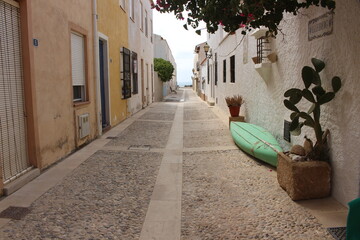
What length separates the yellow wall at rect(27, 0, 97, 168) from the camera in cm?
489

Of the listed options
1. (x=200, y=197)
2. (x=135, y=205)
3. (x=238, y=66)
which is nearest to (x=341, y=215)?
(x=200, y=197)

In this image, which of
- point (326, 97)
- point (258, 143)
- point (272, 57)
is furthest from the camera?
point (272, 57)

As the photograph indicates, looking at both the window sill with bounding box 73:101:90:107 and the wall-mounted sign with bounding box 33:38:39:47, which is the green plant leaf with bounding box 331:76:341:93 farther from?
the window sill with bounding box 73:101:90:107

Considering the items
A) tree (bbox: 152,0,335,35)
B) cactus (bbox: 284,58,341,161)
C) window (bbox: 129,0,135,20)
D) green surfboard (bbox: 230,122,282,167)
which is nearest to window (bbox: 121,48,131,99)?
window (bbox: 129,0,135,20)

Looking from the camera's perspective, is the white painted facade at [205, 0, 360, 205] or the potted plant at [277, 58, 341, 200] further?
the potted plant at [277, 58, 341, 200]

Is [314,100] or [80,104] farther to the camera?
[80,104]

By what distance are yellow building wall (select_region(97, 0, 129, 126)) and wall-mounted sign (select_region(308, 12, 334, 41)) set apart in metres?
5.78

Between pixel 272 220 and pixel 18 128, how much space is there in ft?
11.6

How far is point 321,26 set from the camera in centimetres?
398

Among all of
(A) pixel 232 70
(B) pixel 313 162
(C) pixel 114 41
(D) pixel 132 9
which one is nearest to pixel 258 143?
(B) pixel 313 162

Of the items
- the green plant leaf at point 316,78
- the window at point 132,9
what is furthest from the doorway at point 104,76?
the green plant leaf at point 316,78

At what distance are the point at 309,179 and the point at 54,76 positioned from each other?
426 centimetres

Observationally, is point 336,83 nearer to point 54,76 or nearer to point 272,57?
point 272,57

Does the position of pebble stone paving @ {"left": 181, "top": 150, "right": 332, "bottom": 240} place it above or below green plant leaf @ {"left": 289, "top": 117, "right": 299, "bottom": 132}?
below
